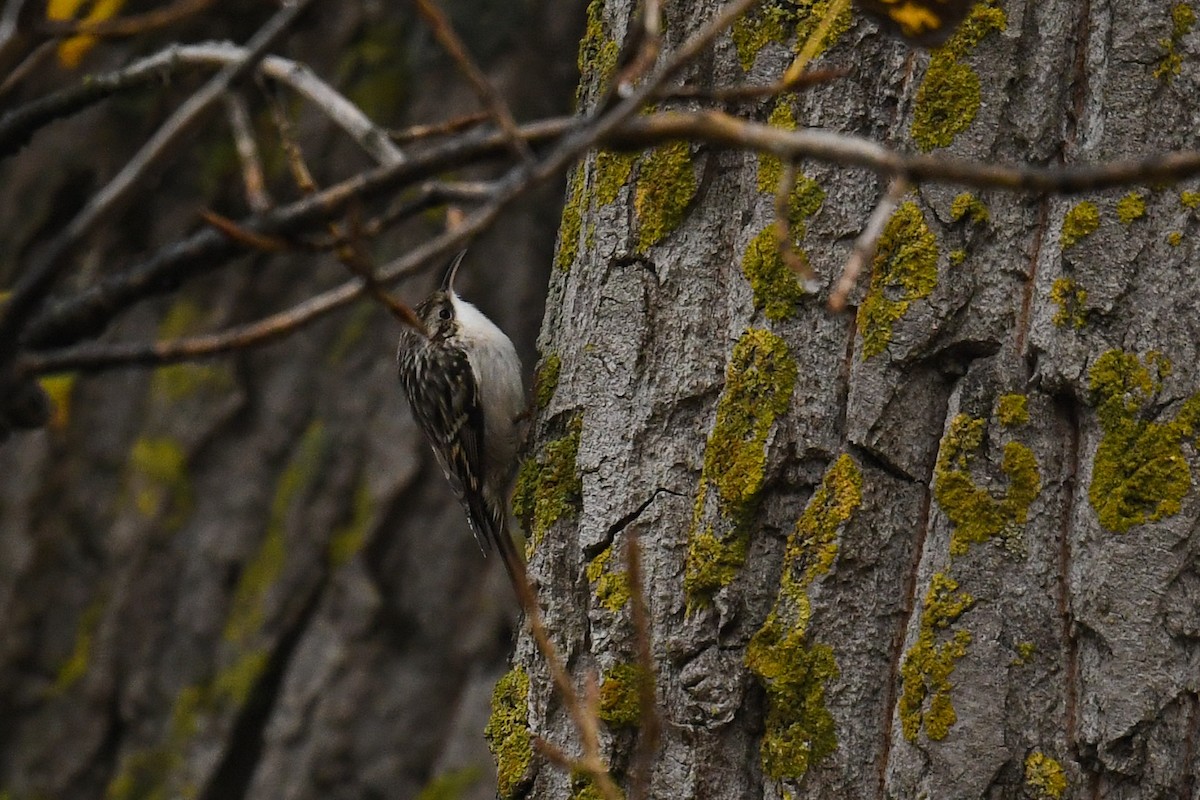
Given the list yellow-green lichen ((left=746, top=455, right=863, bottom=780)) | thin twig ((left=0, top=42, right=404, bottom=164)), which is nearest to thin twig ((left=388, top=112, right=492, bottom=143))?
thin twig ((left=0, top=42, right=404, bottom=164))

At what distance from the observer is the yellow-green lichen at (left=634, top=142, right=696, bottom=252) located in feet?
8.81

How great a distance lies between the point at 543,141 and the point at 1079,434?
46.5 inches

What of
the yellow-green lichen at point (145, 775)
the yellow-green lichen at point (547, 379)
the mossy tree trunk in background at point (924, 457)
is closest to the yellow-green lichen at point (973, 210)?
the mossy tree trunk in background at point (924, 457)

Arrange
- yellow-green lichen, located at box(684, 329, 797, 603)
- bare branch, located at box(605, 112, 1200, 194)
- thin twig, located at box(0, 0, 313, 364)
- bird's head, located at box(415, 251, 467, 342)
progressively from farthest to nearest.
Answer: bird's head, located at box(415, 251, 467, 342)
yellow-green lichen, located at box(684, 329, 797, 603)
thin twig, located at box(0, 0, 313, 364)
bare branch, located at box(605, 112, 1200, 194)

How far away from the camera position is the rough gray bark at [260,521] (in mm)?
5133

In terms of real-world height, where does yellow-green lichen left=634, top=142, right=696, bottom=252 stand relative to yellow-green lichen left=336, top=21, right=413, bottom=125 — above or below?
below

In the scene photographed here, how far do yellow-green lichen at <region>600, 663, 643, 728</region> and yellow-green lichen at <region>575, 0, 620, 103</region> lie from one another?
3.60 feet

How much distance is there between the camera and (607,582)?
2602 millimetres

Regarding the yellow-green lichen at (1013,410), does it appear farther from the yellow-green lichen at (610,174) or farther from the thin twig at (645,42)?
the thin twig at (645,42)

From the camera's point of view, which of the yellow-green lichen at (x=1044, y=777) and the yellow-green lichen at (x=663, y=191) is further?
the yellow-green lichen at (x=663, y=191)

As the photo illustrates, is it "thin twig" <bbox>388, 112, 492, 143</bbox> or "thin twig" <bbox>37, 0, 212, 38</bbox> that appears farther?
"thin twig" <bbox>388, 112, 492, 143</bbox>

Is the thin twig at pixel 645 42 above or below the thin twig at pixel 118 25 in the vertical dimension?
below

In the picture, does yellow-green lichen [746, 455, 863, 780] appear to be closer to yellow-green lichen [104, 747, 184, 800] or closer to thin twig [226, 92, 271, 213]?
thin twig [226, 92, 271, 213]

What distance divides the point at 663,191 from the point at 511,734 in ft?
3.41
